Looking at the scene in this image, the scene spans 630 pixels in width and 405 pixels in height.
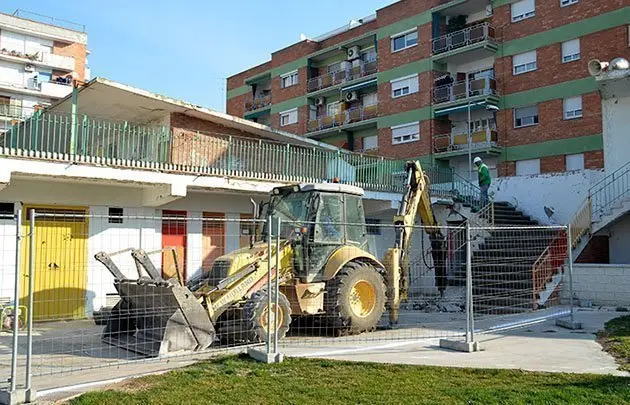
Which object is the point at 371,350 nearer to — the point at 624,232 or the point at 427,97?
the point at 624,232

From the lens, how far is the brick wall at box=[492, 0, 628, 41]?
2402 centimetres

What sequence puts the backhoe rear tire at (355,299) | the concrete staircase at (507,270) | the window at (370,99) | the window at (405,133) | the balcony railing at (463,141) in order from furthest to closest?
1. the window at (370,99)
2. the window at (405,133)
3. the balcony railing at (463,141)
4. the concrete staircase at (507,270)
5. the backhoe rear tire at (355,299)

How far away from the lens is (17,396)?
5992 millimetres

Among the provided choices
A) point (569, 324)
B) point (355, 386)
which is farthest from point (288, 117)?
point (355, 386)

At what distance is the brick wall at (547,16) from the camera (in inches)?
945

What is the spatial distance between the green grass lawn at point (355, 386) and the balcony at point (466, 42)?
2352cm

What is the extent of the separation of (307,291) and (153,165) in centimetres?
594

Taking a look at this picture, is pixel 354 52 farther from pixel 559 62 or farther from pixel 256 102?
pixel 559 62

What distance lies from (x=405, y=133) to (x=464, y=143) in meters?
4.21

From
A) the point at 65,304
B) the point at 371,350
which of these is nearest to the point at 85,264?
the point at 65,304

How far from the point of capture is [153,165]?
14.1 metres

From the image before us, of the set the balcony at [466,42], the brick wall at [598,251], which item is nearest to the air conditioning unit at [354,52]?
the balcony at [466,42]

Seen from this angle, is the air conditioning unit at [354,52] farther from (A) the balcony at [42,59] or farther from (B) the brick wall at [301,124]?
(A) the balcony at [42,59]

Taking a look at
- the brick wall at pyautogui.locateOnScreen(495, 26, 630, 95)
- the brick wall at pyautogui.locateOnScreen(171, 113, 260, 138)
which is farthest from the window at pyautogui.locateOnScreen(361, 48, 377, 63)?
the brick wall at pyautogui.locateOnScreen(171, 113, 260, 138)
